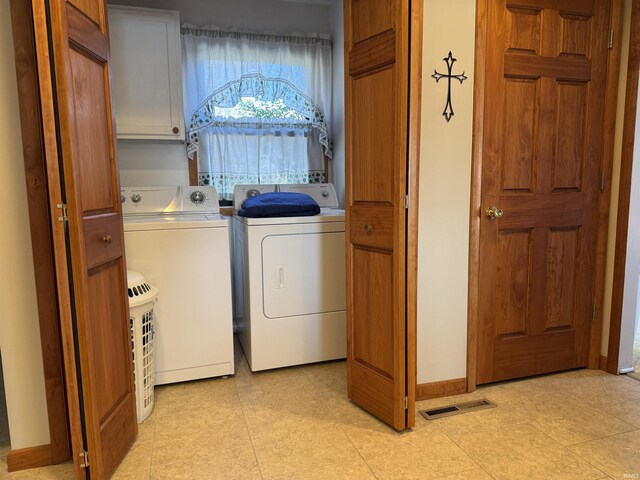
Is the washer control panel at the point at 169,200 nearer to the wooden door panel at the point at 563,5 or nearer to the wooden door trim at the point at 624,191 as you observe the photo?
the wooden door panel at the point at 563,5

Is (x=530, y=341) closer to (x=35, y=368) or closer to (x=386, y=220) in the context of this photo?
(x=386, y=220)

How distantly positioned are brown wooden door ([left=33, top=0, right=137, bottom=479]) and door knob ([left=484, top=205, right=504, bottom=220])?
5.63 ft

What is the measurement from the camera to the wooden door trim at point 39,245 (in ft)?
5.07

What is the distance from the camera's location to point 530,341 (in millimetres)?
2354

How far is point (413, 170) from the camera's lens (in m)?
1.74

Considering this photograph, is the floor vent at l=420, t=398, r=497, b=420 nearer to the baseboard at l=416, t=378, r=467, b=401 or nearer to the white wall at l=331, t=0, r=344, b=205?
the baseboard at l=416, t=378, r=467, b=401

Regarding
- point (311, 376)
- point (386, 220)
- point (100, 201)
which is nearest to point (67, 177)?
point (100, 201)

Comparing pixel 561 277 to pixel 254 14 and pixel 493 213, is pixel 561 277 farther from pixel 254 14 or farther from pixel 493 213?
pixel 254 14

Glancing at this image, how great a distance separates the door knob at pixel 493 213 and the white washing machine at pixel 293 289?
2.63ft

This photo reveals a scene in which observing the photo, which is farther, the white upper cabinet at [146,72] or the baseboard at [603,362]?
the white upper cabinet at [146,72]

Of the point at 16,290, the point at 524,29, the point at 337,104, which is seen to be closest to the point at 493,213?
the point at 524,29

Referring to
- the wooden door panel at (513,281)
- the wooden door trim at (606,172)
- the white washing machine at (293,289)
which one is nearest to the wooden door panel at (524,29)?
the wooden door trim at (606,172)

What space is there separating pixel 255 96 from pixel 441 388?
7.63ft

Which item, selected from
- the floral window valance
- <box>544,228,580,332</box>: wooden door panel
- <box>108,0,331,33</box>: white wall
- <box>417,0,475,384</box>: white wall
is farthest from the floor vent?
<box>108,0,331,33</box>: white wall
